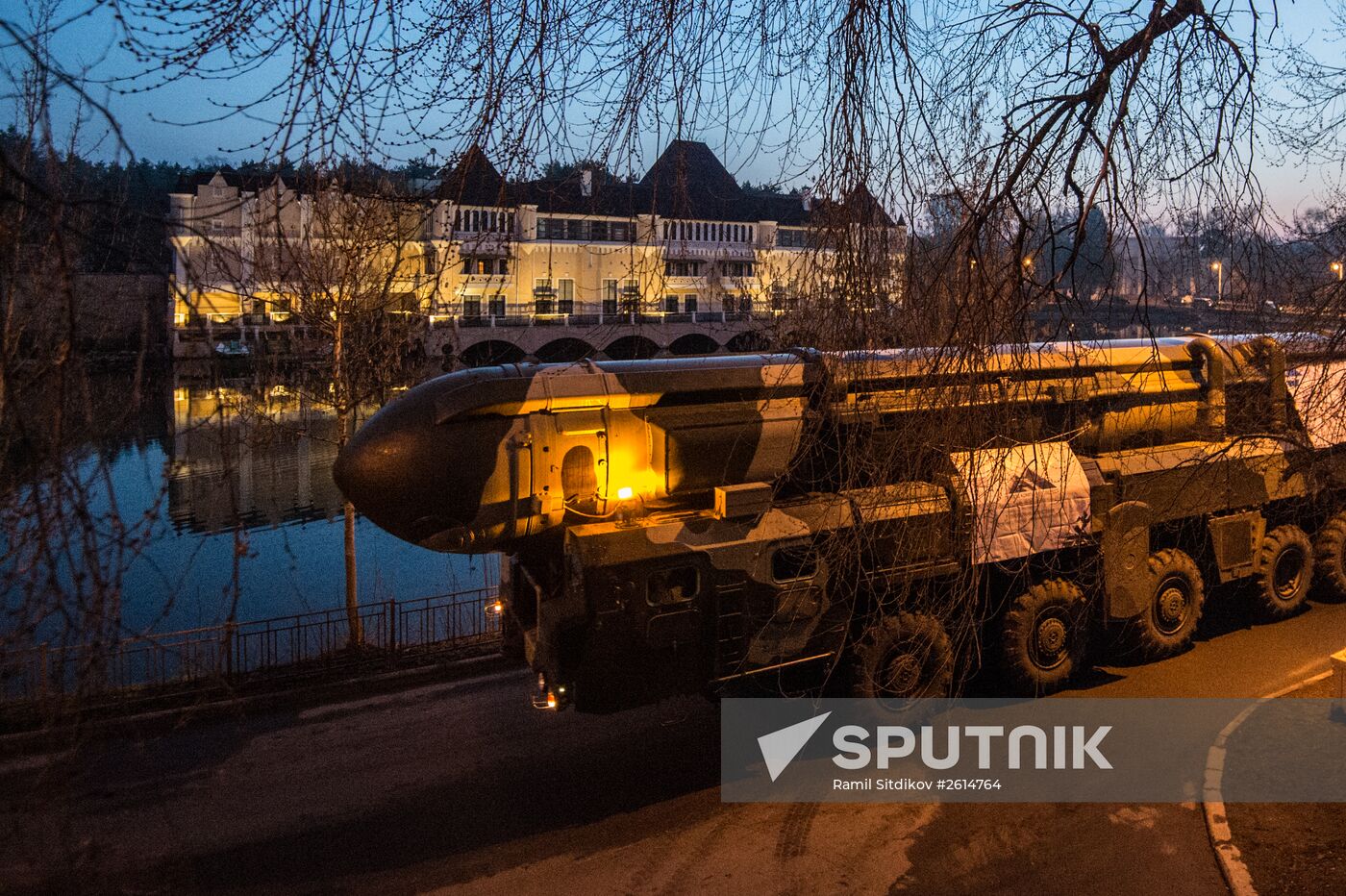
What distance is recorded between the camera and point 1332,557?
13.6 meters

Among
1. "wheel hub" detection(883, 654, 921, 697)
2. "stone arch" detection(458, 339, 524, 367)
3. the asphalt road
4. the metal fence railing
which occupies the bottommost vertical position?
the asphalt road

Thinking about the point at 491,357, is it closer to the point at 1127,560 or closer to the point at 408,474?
the point at 408,474

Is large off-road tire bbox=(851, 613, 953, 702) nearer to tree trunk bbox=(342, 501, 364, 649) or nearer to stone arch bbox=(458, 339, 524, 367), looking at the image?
stone arch bbox=(458, 339, 524, 367)

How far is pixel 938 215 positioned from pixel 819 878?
5.13 meters

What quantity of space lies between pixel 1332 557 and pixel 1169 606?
3.93 meters

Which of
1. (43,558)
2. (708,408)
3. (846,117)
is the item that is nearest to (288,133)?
(43,558)

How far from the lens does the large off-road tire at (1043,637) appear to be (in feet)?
34.0

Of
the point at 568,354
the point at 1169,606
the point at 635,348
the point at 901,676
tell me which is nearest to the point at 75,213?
the point at 635,348

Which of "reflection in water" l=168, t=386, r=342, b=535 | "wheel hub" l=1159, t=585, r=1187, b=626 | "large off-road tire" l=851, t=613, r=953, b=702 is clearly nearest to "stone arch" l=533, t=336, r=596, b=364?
"large off-road tire" l=851, t=613, r=953, b=702

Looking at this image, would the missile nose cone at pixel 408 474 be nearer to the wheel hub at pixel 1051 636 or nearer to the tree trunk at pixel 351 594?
the tree trunk at pixel 351 594

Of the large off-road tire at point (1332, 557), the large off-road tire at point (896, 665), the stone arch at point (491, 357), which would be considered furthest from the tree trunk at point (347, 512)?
the large off-road tire at point (1332, 557)

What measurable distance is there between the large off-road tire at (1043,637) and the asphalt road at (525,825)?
819mm

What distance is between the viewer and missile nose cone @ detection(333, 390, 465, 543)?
837 cm

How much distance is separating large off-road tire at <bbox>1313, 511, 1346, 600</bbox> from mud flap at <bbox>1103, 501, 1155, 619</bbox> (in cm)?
441
